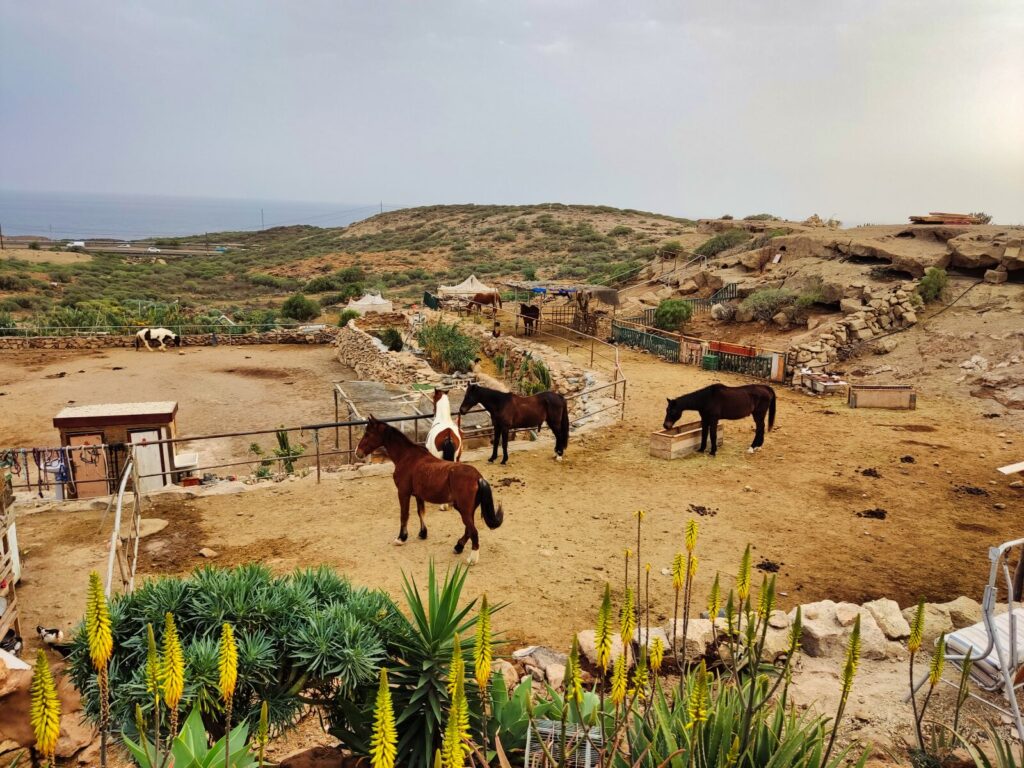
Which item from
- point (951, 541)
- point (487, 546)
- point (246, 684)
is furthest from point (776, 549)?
point (246, 684)

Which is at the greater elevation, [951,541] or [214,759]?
[214,759]

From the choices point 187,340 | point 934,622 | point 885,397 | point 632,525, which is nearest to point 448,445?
point 632,525

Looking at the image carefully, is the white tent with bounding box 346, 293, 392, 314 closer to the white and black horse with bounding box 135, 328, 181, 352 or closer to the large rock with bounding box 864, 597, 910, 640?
the white and black horse with bounding box 135, 328, 181, 352

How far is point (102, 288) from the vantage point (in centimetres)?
4247

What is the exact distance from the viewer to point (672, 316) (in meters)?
23.2

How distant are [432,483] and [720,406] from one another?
5.84 m

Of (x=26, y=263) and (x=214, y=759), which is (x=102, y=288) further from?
(x=214, y=759)

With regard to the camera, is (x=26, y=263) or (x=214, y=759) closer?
(x=214, y=759)

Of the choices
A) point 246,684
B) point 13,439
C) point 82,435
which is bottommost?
point 13,439

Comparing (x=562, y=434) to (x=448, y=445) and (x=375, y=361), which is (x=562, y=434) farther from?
(x=375, y=361)

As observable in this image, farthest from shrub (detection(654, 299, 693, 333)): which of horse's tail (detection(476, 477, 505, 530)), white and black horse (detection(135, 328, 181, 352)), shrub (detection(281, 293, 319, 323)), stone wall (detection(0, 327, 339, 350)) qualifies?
white and black horse (detection(135, 328, 181, 352))

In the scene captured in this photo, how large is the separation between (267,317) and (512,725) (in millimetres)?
30814

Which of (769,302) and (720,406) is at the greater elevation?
(769,302)

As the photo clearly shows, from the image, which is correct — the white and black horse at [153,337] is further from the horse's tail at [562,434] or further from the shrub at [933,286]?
the shrub at [933,286]
